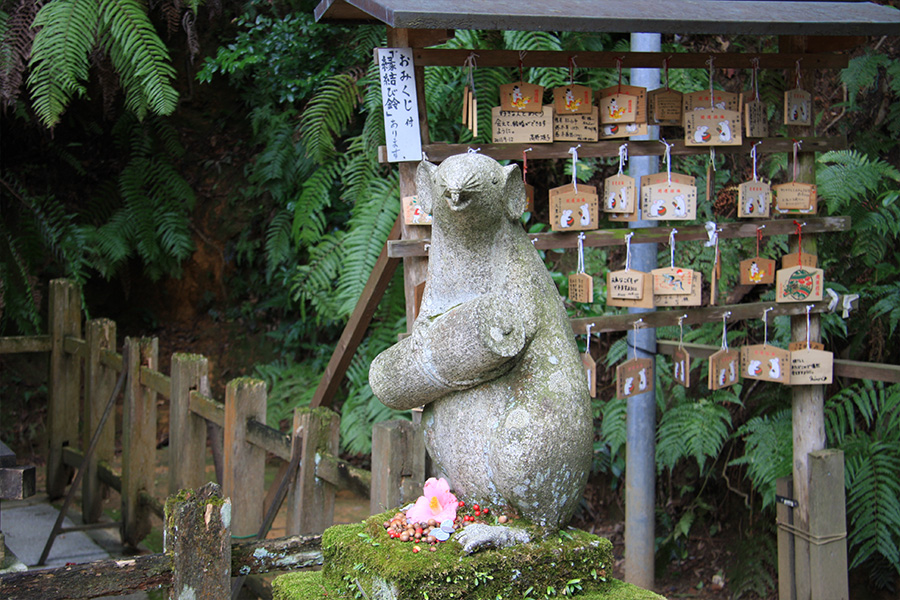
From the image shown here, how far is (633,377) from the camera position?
11.9 ft

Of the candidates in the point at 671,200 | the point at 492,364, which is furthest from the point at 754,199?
the point at 492,364

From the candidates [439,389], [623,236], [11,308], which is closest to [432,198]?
[439,389]

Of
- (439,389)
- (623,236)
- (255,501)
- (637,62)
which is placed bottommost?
(255,501)

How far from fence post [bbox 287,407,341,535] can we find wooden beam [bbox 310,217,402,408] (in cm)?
54

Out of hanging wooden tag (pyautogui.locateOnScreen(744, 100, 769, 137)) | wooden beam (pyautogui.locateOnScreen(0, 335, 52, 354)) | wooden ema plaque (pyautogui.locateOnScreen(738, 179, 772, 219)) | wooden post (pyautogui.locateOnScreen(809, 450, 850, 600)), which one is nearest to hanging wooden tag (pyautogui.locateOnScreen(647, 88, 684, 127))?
hanging wooden tag (pyautogui.locateOnScreen(744, 100, 769, 137))

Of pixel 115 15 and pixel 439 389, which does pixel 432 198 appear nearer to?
pixel 439 389

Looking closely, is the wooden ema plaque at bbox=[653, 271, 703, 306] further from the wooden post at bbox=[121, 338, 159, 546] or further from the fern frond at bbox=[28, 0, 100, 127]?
the fern frond at bbox=[28, 0, 100, 127]

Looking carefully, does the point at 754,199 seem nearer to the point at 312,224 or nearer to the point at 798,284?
the point at 798,284

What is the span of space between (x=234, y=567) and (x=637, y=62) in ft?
8.39

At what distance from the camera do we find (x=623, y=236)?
11.4ft

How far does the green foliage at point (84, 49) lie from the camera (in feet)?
17.0

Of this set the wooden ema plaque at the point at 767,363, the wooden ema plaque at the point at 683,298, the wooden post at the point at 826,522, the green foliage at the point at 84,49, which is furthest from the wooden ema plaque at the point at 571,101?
the green foliage at the point at 84,49

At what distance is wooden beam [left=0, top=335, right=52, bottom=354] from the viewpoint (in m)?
5.85

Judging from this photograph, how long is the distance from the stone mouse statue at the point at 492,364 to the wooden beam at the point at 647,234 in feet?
2.64
